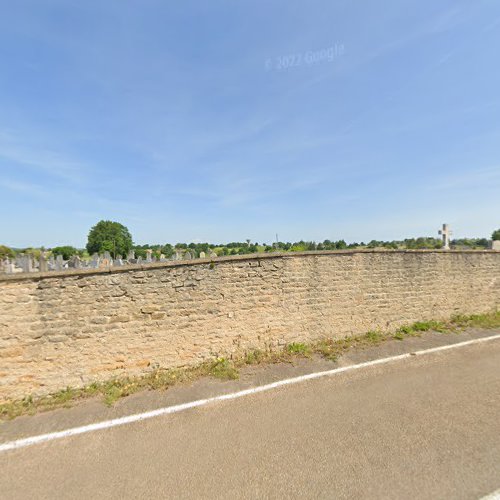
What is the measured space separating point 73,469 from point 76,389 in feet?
6.02

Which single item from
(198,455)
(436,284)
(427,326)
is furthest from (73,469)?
(436,284)

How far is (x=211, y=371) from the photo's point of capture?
4.86 meters

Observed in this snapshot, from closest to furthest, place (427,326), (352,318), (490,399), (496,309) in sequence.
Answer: (490,399) → (352,318) → (427,326) → (496,309)

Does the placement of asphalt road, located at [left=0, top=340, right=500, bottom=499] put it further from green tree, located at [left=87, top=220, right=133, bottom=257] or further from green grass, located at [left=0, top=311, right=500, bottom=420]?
green tree, located at [left=87, top=220, right=133, bottom=257]

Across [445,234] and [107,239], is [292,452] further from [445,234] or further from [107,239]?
[107,239]

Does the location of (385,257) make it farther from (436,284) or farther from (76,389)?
(76,389)

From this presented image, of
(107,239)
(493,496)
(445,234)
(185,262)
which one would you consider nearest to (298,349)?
(185,262)

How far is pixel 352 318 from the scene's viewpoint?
643 centimetres

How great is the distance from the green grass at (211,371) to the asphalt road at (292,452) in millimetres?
910

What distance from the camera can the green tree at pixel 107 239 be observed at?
128ft

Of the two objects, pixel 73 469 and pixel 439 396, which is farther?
pixel 439 396

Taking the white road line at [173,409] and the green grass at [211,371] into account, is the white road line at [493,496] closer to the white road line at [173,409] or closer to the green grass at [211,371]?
the white road line at [173,409]

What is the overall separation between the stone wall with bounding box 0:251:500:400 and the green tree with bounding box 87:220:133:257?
3781 cm

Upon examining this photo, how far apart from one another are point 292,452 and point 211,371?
229cm
